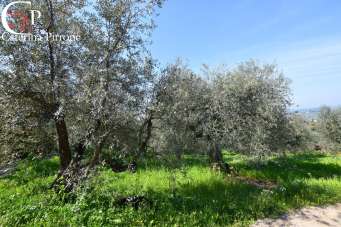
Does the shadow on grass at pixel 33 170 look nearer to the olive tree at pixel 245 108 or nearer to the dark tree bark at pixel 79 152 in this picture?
the dark tree bark at pixel 79 152

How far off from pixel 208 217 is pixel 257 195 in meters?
3.50

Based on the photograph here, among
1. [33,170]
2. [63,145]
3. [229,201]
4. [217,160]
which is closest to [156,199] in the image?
[229,201]

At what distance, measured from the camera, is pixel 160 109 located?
12.2m

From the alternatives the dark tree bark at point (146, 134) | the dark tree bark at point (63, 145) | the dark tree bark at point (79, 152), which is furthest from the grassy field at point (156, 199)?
the dark tree bark at point (146, 134)

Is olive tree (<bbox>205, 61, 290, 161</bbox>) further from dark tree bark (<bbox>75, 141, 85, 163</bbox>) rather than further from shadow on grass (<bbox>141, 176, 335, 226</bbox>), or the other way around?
dark tree bark (<bbox>75, 141, 85, 163</bbox>)

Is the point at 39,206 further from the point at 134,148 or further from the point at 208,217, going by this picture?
the point at 208,217

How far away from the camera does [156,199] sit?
1178 centimetres

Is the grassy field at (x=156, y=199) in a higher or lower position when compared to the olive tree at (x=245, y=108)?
lower

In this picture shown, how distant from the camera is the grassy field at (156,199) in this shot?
31.8ft

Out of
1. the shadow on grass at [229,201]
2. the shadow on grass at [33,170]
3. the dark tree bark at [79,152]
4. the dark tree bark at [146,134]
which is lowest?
the shadow on grass at [229,201]

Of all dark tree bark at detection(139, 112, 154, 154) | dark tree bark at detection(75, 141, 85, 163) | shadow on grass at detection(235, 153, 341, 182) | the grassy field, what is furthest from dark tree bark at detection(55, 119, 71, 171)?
shadow on grass at detection(235, 153, 341, 182)

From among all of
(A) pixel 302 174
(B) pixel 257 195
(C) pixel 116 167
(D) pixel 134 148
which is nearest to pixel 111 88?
(D) pixel 134 148

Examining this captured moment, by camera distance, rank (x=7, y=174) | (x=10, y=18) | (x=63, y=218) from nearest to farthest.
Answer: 1. (x=63, y=218)
2. (x=10, y=18)
3. (x=7, y=174)

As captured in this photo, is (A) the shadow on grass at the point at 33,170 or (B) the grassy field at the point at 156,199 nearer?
(B) the grassy field at the point at 156,199
